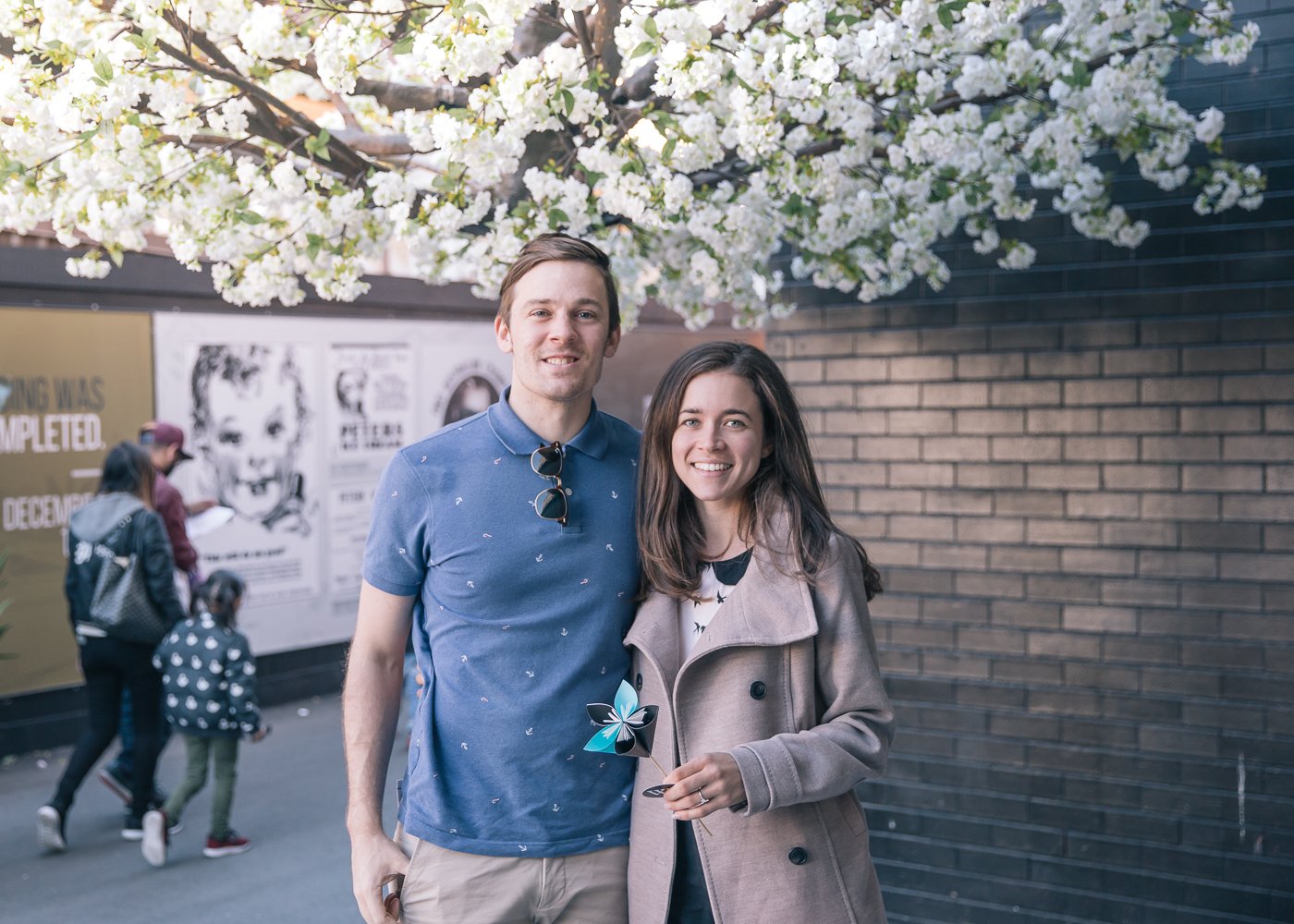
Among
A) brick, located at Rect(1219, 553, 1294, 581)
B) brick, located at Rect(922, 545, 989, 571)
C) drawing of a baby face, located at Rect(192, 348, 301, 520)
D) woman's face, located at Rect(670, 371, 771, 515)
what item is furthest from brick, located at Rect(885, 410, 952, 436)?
drawing of a baby face, located at Rect(192, 348, 301, 520)

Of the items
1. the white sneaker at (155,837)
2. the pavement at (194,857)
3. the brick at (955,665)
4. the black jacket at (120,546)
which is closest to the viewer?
the brick at (955,665)

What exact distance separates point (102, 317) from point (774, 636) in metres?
7.48

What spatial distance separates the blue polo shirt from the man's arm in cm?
6

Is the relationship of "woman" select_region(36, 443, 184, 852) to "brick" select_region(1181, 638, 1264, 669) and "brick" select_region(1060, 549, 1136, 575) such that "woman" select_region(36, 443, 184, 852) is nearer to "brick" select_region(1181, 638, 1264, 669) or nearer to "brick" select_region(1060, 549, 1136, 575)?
"brick" select_region(1060, 549, 1136, 575)

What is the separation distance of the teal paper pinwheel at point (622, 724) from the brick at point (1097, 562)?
2.89 metres

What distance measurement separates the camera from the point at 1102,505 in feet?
15.8

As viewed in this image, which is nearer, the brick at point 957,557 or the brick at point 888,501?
the brick at point 957,557

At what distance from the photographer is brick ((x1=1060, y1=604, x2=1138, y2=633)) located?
4750 millimetres

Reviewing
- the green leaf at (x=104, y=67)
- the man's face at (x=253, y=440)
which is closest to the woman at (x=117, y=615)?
the man's face at (x=253, y=440)

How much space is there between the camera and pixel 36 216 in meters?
4.00

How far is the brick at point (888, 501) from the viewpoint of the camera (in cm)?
519

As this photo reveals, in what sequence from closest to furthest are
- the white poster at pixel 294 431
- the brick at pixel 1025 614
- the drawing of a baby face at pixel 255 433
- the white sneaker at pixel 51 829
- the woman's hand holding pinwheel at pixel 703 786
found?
the woman's hand holding pinwheel at pixel 703 786
the brick at pixel 1025 614
the white sneaker at pixel 51 829
the white poster at pixel 294 431
the drawing of a baby face at pixel 255 433

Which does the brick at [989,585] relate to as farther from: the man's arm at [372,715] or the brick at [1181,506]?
the man's arm at [372,715]

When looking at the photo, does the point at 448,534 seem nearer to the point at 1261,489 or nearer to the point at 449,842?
the point at 449,842
